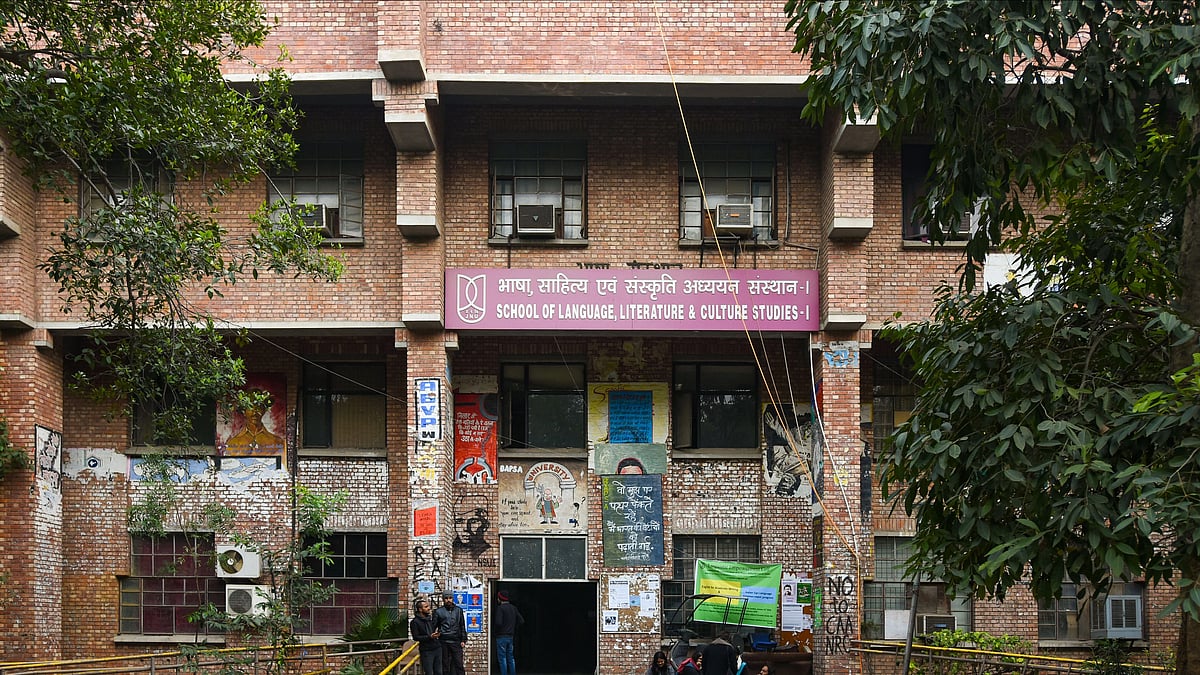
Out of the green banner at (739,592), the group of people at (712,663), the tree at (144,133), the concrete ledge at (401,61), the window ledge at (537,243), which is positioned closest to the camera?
the tree at (144,133)

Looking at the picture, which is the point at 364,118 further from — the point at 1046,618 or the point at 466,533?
the point at 1046,618

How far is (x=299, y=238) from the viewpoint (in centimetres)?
1412

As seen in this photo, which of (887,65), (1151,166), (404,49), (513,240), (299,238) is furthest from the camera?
(513,240)

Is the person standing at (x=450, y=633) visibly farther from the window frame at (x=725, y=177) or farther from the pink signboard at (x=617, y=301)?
the window frame at (x=725, y=177)

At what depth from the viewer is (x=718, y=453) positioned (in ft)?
71.9

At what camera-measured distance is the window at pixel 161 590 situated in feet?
70.4

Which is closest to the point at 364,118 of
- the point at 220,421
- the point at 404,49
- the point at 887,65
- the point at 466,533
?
the point at 404,49

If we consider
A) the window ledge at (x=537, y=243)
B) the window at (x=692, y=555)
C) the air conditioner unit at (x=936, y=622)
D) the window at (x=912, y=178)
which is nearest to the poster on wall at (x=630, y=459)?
the window at (x=692, y=555)

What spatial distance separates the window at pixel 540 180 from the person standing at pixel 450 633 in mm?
6448

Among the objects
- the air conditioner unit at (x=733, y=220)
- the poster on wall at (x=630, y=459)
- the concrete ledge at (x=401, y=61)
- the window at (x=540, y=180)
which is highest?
the concrete ledge at (x=401, y=61)

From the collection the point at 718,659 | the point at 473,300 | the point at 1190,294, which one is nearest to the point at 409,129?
the point at 473,300

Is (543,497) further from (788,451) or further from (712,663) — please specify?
(712,663)

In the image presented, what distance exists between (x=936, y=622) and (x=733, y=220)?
788cm

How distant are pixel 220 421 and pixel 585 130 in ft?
27.0
